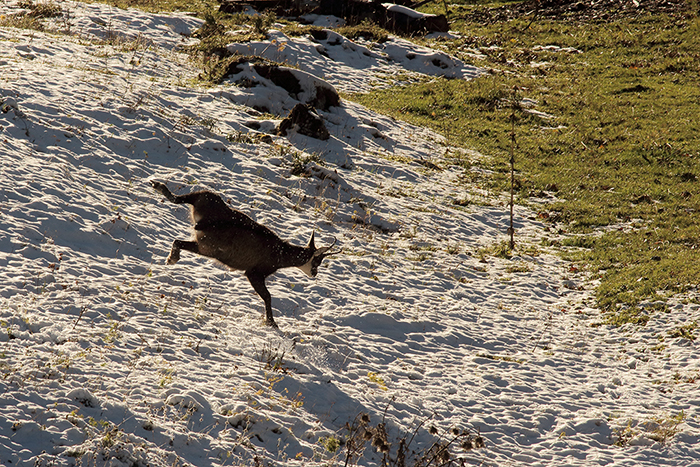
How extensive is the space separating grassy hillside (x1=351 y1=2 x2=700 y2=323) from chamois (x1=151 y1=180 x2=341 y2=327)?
6.32 m

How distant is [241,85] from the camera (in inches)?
750

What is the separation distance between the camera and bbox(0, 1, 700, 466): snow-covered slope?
236 inches

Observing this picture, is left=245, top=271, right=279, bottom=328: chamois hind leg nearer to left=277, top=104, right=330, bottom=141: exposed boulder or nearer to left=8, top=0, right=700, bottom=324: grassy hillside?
left=8, top=0, right=700, bottom=324: grassy hillside

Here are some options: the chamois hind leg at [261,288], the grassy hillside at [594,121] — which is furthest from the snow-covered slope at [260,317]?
the grassy hillside at [594,121]

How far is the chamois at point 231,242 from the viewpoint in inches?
319

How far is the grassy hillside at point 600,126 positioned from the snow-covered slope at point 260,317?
1356 mm

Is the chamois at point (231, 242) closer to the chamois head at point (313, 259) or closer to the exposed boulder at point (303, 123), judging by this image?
the chamois head at point (313, 259)

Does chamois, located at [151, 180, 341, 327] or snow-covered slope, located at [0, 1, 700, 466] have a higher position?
chamois, located at [151, 180, 341, 327]

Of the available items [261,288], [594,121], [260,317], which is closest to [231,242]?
[261,288]

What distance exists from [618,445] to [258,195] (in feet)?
31.1

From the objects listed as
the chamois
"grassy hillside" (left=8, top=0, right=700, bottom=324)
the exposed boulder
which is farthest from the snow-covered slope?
"grassy hillside" (left=8, top=0, right=700, bottom=324)

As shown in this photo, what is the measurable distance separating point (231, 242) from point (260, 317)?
5.11ft

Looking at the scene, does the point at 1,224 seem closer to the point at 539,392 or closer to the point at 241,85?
the point at 539,392

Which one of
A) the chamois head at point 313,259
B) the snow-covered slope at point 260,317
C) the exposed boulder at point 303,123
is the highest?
the exposed boulder at point 303,123
